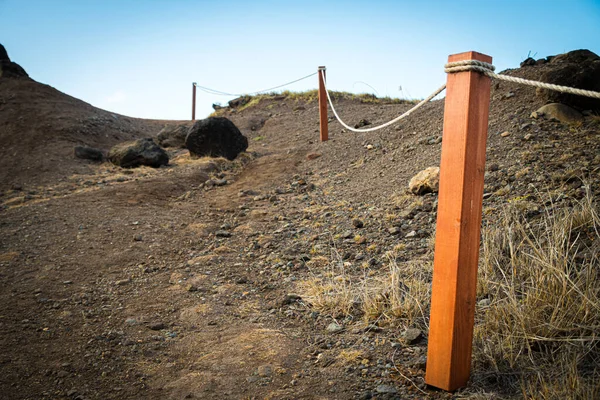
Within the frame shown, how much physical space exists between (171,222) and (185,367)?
3269 mm

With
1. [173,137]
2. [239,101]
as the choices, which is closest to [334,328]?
[173,137]

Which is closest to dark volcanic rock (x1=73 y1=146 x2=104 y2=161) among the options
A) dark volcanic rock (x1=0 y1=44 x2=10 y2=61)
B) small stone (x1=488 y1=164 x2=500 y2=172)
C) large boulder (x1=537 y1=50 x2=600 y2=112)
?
dark volcanic rock (x1=0 y1=44 x2=10 y2=61)

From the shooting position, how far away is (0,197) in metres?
7.12

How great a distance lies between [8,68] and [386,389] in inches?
603

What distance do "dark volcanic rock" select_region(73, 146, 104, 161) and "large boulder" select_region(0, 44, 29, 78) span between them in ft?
19.4

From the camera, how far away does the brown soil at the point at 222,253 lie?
263 cm

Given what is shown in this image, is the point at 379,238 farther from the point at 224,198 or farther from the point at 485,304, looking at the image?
the point at 224,198

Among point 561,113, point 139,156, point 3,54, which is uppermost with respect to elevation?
point 3,54

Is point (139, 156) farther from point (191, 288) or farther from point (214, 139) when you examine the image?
point (191, 288)

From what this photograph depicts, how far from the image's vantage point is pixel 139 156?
898 centimetres

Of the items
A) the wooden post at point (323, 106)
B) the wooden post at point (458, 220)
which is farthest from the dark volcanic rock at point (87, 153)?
the wooden post at point (458, 220)

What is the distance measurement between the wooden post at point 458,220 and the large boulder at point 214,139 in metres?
7.55

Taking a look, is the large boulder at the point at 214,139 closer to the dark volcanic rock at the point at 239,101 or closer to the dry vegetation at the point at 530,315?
the dry vegetation at the point at 530,315

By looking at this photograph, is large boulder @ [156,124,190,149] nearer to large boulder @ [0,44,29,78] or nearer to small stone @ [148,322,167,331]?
large boulder @ [0,44,29,78]
